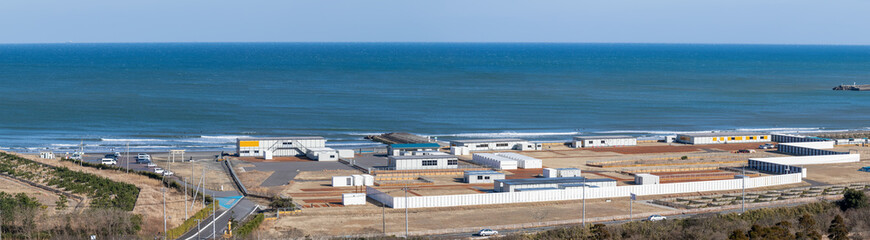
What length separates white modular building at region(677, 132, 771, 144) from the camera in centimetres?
8650

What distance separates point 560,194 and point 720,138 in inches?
1523

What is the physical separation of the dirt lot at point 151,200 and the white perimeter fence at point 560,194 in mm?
11455

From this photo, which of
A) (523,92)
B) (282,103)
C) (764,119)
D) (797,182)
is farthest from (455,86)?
(797,182)

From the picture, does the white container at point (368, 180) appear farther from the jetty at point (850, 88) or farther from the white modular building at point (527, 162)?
the jetty at point (850, 88)

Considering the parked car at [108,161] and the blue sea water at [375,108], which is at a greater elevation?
the blue sea water at [375,108]

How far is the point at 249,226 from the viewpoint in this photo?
144 feet

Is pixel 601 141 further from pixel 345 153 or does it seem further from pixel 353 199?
pixel 353 199

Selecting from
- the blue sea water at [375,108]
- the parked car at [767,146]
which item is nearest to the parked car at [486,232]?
the blue sea water at [375,108]

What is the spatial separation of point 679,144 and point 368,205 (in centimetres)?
4473

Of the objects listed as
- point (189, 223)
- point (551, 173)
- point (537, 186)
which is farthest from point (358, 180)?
point (189, 223)

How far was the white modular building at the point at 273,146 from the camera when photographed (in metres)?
74.7

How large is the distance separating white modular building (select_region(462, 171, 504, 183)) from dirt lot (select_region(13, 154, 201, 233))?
19.0m

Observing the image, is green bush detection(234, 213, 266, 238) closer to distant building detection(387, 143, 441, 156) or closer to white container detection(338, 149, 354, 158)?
white container detection(338, 149, 354, 158)

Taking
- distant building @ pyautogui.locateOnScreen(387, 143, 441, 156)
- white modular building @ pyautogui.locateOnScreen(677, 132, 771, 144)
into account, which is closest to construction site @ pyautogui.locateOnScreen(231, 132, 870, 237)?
distant building @ pyautogui.locateOnScreen(387, 143, 441, 156)
